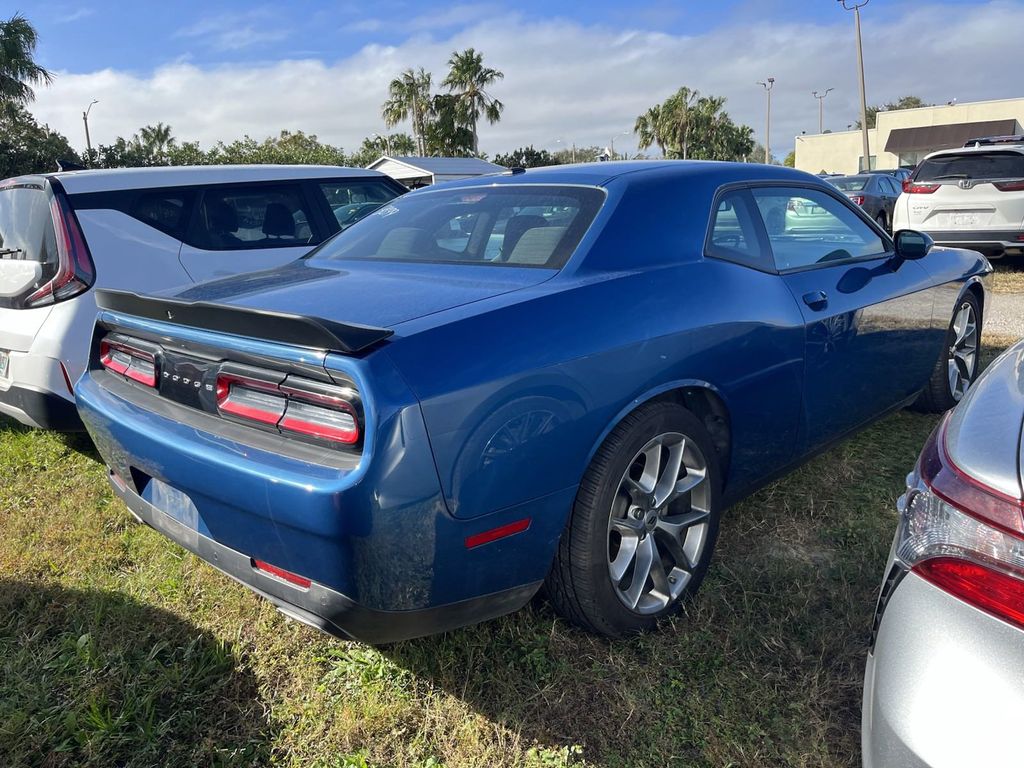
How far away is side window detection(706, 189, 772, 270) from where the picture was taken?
277 cm

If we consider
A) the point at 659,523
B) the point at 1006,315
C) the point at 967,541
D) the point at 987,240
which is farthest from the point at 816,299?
the point at 987,240

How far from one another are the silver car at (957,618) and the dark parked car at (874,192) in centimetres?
1360

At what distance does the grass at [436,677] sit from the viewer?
2053 mm

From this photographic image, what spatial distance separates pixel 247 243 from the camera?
188 inches

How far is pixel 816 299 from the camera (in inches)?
117

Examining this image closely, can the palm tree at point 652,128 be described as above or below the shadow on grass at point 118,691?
above

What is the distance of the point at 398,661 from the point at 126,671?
0.85 meters

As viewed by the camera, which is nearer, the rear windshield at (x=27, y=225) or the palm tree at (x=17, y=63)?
the rear windshield at (x=27, y=225)

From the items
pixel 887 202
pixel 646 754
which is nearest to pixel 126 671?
pixel 646 754

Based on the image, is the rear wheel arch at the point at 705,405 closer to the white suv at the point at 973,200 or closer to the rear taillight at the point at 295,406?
the rear taillight at the point at 295,406

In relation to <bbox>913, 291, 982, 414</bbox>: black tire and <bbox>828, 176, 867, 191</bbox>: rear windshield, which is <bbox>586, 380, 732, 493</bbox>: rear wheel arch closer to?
<bbox>913, 291, 982, 414</bbox>: black tire

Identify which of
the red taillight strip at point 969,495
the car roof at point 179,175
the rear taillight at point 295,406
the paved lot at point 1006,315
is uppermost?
the car roof at point 179,175

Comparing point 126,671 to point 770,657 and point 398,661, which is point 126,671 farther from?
point 770,657

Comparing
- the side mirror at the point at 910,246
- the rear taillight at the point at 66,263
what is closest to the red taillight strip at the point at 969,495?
the side mirror at the point at 910,246
